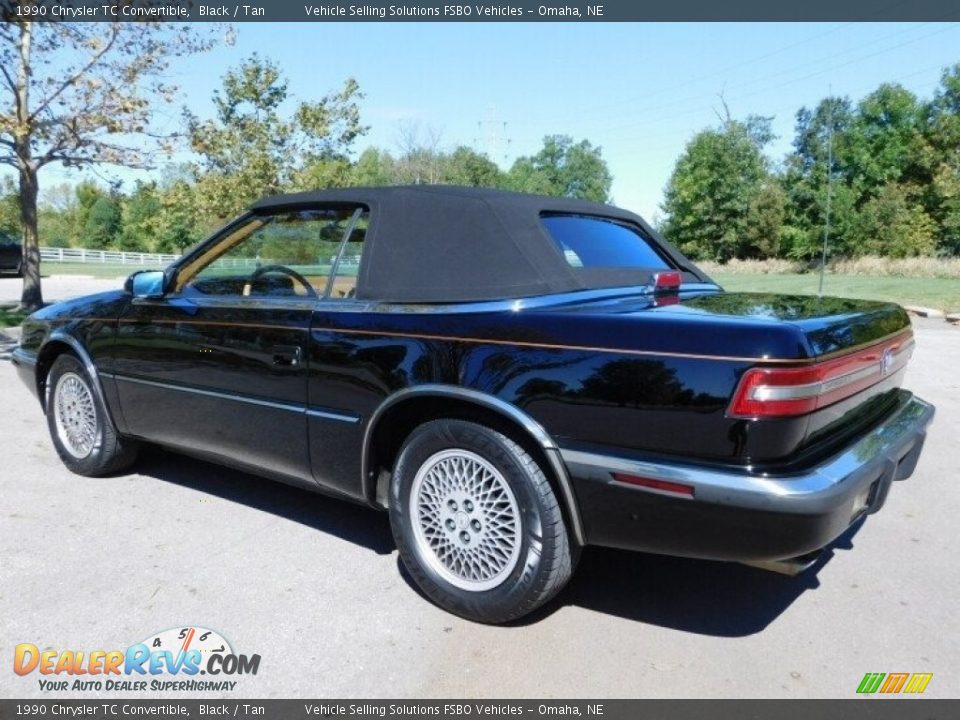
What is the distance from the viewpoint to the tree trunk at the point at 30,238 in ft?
43.2

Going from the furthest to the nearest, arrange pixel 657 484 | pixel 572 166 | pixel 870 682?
pixel 572 166, pixel 870 682, pixel 657 484

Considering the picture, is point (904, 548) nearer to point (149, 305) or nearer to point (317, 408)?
point (317, 408)

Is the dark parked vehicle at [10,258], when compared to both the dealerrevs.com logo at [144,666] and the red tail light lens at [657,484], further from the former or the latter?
the red tail light lens at [657,484]

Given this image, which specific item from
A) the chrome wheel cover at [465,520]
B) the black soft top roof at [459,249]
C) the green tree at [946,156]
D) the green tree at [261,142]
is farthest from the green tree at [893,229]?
the chrome wheel cover at [465,520]

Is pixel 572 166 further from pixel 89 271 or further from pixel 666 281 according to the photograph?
pixel 666 281

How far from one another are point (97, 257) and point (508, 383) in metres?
60.4

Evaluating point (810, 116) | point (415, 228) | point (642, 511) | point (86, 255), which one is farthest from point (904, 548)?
point (810, 116)

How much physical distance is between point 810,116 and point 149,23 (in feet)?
203

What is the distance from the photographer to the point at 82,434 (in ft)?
15.3

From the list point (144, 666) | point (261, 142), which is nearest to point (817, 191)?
point (261, 142)

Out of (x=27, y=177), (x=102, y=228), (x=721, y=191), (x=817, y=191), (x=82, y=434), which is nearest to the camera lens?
(x=82, y=434)

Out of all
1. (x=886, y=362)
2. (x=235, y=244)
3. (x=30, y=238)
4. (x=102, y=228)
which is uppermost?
(x=102, y=228)

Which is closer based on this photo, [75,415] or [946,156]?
[75,415]

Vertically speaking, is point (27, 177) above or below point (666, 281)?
above
